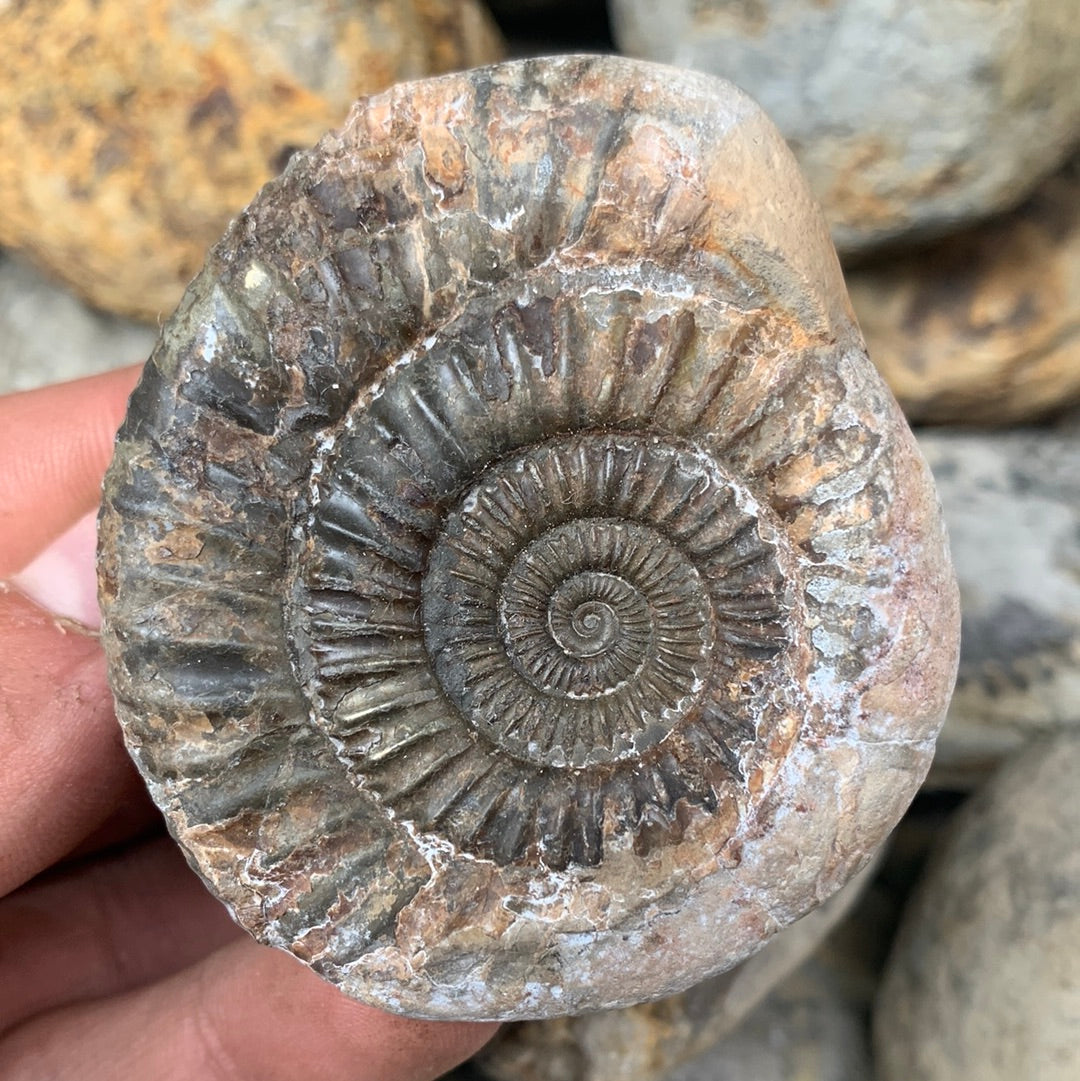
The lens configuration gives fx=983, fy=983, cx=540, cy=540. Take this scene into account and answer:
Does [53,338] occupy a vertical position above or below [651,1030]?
above

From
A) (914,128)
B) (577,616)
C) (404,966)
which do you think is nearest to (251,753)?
(404,966)

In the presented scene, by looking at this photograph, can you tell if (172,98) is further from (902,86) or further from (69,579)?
(902,86)

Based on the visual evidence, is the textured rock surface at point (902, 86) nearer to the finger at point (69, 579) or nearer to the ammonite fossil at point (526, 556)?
the ammonite fossil at point (526, 556)

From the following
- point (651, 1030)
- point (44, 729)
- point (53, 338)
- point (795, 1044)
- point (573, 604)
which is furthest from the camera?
point (53, 338)

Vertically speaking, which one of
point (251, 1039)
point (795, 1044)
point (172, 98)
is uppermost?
point (172, 98)

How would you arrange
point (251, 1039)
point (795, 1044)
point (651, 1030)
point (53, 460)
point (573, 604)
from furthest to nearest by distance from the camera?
point (795, 1044)
point (651, 1030)
point (53, 460)
point (251, 1039)
point (573, 604)

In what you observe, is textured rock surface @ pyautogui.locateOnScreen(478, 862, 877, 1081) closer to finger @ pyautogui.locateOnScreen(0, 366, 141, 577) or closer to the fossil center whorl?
the fossil center whorl

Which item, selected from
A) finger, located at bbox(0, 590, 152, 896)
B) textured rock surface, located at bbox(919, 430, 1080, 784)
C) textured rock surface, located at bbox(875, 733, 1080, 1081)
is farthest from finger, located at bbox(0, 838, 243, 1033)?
textured rock surface, located at bbox(919, 430, 1080, 784)

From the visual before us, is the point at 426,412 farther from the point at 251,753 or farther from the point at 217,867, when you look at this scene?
the point at 217,867

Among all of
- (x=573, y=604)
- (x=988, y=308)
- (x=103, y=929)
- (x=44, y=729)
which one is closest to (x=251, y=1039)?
(x=103, y=929)
